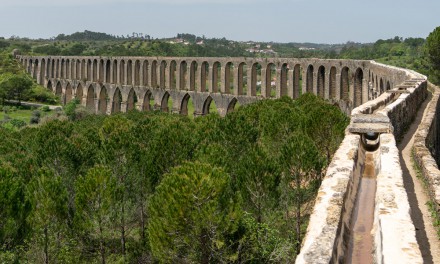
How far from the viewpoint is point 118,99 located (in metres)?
59.8

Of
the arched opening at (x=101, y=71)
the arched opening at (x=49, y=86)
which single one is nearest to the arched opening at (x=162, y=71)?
the arched opening at (x=101, y=71)

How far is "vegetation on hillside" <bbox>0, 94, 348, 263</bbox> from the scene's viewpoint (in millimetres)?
12383

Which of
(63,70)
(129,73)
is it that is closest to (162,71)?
(129,73)

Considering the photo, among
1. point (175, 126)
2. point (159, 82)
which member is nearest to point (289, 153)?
point (175, 126)

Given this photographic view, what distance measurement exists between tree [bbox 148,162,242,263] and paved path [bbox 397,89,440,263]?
4.47 m

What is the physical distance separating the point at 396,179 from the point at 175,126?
1489cm

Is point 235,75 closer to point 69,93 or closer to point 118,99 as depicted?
point 118,99

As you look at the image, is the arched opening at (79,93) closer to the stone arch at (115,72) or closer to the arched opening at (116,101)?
the stone arch at (115,72)

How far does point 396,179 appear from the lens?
6961mm

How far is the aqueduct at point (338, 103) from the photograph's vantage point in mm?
5266

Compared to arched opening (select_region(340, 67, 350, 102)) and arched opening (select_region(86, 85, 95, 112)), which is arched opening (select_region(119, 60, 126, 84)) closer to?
arched opening (select_region(86, 85, 95, 112))

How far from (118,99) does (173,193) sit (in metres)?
49.6

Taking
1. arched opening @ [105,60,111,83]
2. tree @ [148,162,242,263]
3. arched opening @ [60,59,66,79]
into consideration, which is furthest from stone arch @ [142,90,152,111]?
tree @ [148,162,242,263]

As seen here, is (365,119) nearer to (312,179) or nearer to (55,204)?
(312,179)
